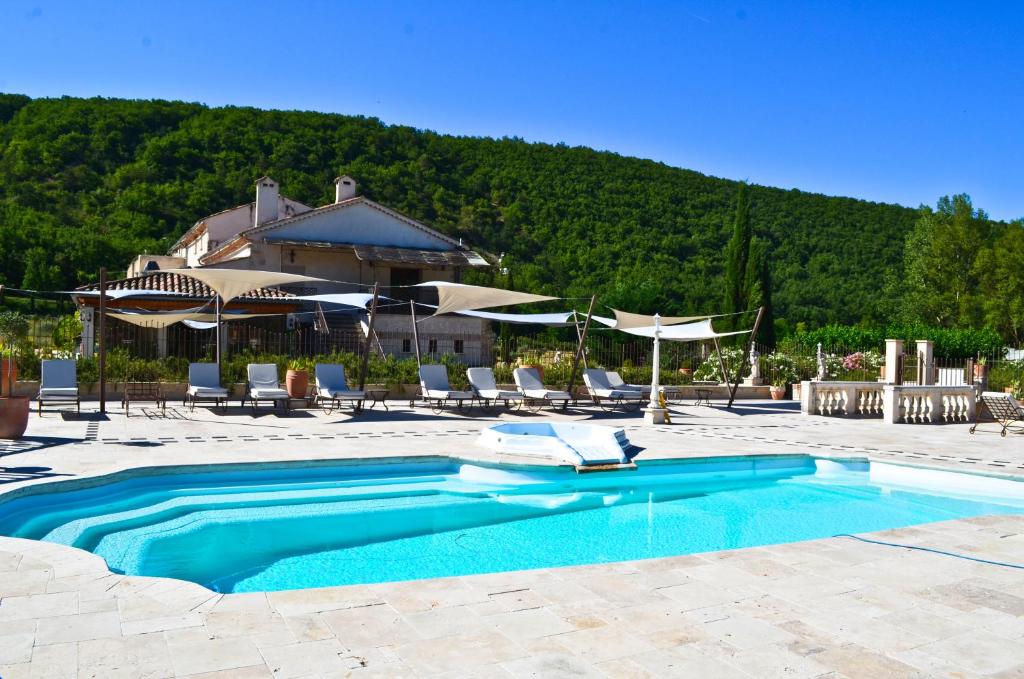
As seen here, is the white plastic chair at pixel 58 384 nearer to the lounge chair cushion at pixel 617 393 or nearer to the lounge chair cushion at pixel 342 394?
the lounge chair cushion at pixel 342 394

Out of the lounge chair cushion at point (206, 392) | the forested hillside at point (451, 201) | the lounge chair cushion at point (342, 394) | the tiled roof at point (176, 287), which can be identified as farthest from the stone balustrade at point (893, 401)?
the forested hillside at point (451, 201)

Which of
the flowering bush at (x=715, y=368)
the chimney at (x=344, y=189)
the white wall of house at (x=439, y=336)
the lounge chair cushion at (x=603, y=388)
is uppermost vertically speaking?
the chimney at (x=344, y=189)

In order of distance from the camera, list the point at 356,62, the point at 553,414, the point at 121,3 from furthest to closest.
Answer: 1. the point at 356,62
2. the point at 553,414
3. the point at 121,3

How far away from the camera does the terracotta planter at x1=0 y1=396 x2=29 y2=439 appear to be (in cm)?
873

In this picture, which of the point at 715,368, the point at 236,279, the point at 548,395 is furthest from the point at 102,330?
the point at 715,368

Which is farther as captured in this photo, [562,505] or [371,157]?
[371,157]

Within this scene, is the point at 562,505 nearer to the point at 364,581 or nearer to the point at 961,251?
the point at 364,581

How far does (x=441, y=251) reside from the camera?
3100 centimetres

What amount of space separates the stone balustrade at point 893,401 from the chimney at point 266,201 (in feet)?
75.2

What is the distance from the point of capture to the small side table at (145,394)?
12.3m

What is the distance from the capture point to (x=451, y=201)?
42.7m

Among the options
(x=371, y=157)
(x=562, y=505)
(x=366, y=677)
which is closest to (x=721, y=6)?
(x=562, y=505)

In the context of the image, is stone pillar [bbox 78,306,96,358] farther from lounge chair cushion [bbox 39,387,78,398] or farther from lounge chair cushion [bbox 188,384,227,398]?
lounge chair cushion [bbox 188,384,227,398]

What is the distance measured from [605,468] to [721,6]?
8284 mm
